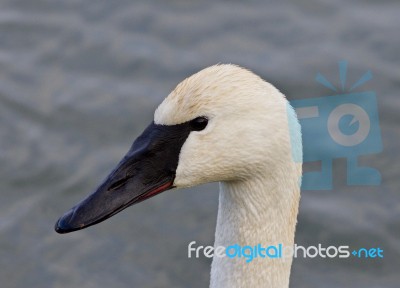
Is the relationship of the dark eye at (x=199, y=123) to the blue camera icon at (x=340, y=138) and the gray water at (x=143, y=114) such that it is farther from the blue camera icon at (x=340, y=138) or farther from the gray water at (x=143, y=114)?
the blue camera icon at (x=340, y=138)

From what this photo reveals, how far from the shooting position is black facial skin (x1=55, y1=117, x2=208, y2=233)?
5.07 m

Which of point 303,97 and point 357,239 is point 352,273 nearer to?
point 357,239

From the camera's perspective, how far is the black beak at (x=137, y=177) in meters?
5.08

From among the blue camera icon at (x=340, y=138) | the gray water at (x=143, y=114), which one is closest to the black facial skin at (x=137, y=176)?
the gray water at (x=143, y=114)

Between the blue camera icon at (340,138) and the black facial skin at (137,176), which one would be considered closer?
the black facial skin at (137,176)

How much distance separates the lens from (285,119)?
16.3 feet

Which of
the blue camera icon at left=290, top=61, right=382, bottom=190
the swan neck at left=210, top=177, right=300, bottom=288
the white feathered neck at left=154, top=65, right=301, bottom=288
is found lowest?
the swan neck at left=210, top=177, right=300, bottom=288

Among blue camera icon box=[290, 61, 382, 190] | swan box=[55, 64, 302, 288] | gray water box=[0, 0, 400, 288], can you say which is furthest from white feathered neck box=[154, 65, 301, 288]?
blue camera icon box=[290, 61, 382, 190]

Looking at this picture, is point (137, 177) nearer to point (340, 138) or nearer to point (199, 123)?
point (199, 123)

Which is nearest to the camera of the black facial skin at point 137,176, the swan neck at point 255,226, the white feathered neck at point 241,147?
the white feathered neck at point 241,147

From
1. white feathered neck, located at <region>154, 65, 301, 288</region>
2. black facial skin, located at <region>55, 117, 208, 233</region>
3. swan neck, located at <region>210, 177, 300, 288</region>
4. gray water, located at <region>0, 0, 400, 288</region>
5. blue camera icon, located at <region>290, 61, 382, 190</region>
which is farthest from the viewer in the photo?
blue camera icon, located at <region>290, 61, 382, 190</region>

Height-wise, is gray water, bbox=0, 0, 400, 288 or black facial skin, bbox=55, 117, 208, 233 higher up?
gray water, bbox=0, 0, 400, 288

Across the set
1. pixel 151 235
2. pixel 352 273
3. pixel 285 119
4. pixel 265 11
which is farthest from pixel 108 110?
pixel 285 119

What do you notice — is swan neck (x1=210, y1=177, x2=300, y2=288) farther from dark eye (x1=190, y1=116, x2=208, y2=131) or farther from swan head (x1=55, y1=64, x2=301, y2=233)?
dark eye (x1=190, y1=116, x2=208, y2=131)
